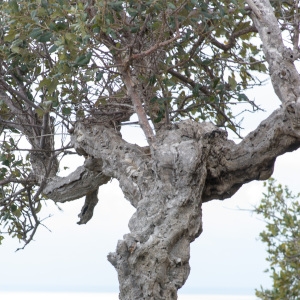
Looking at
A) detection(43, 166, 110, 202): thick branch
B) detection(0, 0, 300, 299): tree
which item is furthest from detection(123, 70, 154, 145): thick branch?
detection(43, 166, 110, 202): thick branch

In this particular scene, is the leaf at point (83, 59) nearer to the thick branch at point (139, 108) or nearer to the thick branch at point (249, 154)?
the thick branch at point (139, 108)

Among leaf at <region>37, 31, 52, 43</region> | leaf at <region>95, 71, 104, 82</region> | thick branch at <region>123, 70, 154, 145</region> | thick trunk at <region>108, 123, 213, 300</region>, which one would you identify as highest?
leaf at <region>37, 31, 52, 43</region>

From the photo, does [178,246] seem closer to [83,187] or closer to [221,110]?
[83,187]

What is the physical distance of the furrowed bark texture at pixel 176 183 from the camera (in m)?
4.74

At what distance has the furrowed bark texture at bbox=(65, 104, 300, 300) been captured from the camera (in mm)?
4738

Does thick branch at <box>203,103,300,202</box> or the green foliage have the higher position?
the green foliage

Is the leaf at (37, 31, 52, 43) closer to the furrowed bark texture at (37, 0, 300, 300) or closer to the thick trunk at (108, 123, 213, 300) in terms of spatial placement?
the furrowed bark texture at (37, 0, 300, 300)

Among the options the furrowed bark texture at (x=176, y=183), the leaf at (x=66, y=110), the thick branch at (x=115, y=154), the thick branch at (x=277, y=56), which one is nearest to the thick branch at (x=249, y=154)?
the furrowed bark texture at (x=176, y=183)

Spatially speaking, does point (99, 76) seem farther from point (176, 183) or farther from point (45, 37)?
point (176, 183)

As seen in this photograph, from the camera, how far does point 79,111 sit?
626 cm

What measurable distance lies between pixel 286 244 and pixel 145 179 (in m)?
5.34

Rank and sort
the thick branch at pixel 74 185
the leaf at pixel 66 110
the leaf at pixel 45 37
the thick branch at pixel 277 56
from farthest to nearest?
the thick branch at pixel 74 185 → the leaf at pixel 66 110 → the leaf at pixel 45 37 → the thick branch at pixel 277 56

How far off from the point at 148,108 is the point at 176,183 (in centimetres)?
130

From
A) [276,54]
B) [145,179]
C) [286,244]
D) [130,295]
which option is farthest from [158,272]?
[286,244]
